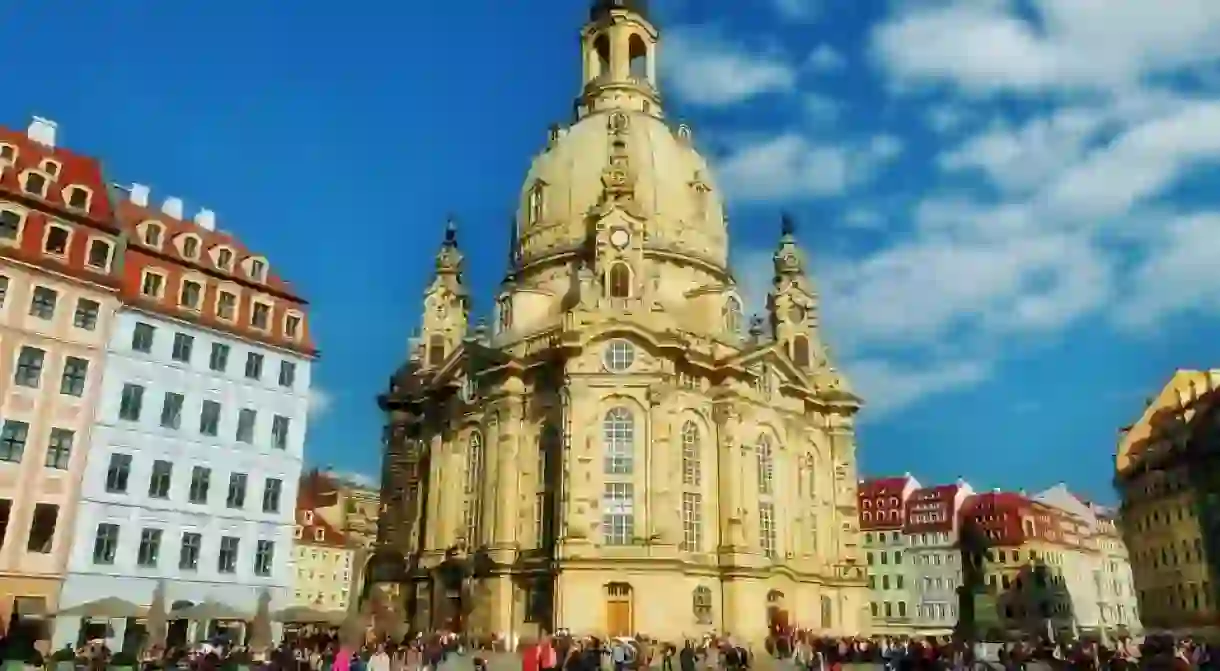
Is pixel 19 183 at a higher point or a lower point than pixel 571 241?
lower

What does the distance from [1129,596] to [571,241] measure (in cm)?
8361

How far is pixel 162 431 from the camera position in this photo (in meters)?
43.6

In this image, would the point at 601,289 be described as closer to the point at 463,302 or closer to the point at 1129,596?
the point at 463,302

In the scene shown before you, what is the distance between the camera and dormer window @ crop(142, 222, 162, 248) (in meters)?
46.1

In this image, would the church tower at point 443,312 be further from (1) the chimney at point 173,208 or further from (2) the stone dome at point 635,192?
(1) the chimney at point 173,208

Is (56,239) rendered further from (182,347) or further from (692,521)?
(692,521)

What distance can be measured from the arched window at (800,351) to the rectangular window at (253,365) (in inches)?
1341

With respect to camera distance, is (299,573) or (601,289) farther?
(299,573)

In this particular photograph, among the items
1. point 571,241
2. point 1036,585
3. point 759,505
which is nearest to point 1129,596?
point 1036,585

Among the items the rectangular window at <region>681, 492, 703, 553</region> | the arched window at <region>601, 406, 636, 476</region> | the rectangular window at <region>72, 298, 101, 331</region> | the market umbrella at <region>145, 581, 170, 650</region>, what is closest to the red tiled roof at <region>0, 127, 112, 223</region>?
the rectangular window at <region>72, 298, 101, 331</region>

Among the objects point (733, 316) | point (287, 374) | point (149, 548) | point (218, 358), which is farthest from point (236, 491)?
point (733, 316)

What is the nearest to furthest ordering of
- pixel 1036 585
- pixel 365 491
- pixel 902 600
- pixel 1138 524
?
1. pixel 1138 524
2. pixel 1036 585
3. pixel 902 600
4. pixel 365 491

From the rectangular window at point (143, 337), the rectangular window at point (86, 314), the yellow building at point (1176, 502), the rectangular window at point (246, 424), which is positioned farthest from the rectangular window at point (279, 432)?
the yellow building at point (1176, 502)

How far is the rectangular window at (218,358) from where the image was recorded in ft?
151
